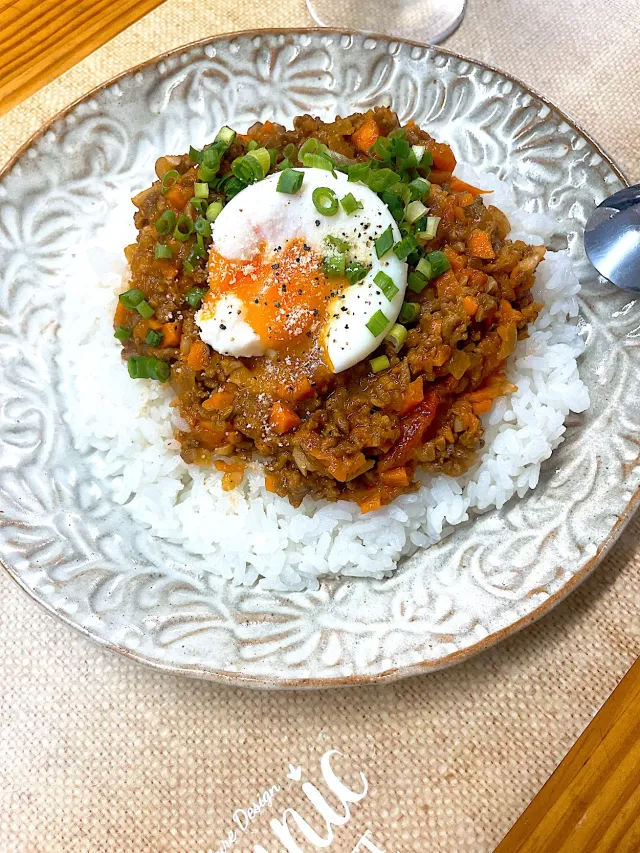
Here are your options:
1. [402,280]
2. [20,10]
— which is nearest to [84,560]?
[402,280]

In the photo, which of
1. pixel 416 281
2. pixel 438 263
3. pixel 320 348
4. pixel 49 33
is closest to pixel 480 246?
pixel 438 263

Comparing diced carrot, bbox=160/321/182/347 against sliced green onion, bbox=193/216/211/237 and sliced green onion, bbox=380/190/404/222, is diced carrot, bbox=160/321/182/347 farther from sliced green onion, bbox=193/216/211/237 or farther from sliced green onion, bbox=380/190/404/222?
sliced green onion, bbox=380/190/404/222

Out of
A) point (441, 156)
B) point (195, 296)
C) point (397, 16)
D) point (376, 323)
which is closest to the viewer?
point (376, 323)

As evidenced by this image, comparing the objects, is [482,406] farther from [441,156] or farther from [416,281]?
[441,156]

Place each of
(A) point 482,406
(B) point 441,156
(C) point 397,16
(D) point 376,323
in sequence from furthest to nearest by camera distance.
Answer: (C) point 397,16 < (B) point 441,156 < (A) point 482,406 < (D) point 376,323

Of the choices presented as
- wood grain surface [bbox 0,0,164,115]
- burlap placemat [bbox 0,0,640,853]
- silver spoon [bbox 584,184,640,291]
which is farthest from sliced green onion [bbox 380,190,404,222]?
wood grain surface [bbox 0,0,164,115]
